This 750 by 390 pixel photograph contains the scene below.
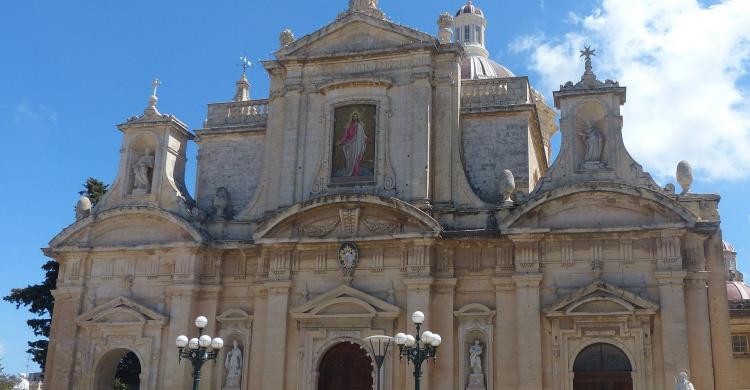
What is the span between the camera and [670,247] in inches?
841

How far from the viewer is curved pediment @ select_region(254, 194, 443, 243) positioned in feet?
75.7

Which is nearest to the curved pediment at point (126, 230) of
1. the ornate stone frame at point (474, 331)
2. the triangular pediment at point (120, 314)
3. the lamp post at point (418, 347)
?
the triangular pediment at point (120, 314)

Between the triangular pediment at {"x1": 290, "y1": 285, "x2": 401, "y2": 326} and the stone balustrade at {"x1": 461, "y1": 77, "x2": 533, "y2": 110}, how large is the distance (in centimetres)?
651

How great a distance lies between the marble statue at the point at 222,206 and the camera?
25.8 m

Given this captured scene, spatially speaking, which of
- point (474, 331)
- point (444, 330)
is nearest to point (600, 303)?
point (474, 331)

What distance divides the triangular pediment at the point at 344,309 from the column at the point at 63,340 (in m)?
6.88

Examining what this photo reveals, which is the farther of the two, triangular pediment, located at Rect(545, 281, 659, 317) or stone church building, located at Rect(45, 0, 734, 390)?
stone church building, located at Rect(45, 0, 734, 390)

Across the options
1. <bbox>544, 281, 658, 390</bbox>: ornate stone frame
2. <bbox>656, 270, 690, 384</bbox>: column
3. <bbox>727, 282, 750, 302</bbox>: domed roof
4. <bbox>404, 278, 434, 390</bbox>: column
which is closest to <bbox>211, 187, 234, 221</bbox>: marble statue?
<bbox>404, 278, 434, 390</bbox>: column

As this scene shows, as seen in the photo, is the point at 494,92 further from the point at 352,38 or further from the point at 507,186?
the point at 352,38

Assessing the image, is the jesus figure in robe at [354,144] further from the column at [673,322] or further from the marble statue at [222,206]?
the column at [673,322]

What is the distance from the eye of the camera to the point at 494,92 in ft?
83.9

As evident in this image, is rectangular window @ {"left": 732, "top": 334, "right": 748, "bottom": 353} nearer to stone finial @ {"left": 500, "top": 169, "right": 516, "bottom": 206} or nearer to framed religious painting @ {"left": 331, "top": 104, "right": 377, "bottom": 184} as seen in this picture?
stone finial @ {"left": 500, "top": 169, "right": 516, "bottom": 206}

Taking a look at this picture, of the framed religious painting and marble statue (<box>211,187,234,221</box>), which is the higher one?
the framed religious painting

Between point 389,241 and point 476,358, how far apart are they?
3.91 m
